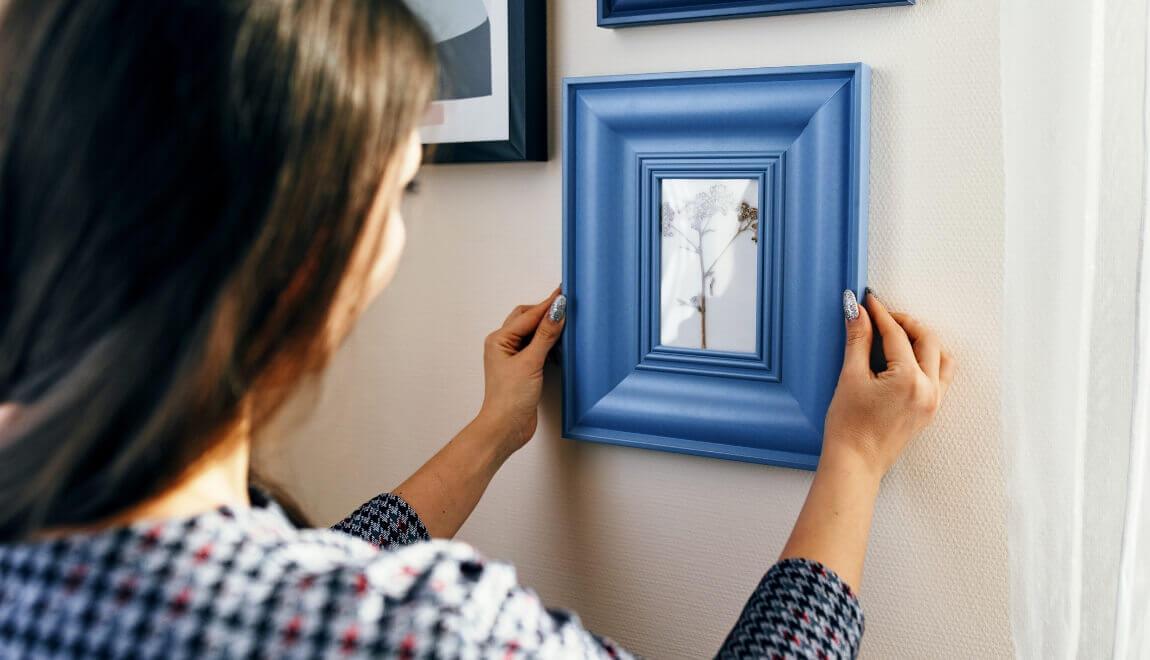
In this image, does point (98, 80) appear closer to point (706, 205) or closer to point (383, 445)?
point (706, 205)

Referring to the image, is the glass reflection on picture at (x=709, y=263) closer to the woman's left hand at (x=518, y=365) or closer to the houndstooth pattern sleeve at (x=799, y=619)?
the woman's left hand at (x=518, y=365)

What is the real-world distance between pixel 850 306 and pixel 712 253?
0.15 metres

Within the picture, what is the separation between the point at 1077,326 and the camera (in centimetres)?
72

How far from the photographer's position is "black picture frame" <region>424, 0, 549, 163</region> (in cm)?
103

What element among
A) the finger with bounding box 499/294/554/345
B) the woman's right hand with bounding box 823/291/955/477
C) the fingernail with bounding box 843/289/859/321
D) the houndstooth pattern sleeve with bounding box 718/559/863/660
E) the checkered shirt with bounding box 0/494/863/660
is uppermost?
the fingernail with bounding box 843/289/859/321

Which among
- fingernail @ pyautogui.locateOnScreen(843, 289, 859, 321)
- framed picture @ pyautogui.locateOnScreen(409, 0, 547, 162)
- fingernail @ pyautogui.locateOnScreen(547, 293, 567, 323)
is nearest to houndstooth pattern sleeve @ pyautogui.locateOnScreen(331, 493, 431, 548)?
fingernail @ pyautogui.locateOnScreen(547, 293, 567, 323)

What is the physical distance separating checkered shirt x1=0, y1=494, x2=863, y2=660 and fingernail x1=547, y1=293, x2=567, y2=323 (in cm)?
47

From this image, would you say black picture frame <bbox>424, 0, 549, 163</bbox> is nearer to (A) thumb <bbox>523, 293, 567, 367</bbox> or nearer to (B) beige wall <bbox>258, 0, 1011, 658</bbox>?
(B) beige wall <bbox>258, 0, 1011, 658</bbox>

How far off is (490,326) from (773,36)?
444 millimetres

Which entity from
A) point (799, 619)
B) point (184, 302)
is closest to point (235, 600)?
point (184, 302)

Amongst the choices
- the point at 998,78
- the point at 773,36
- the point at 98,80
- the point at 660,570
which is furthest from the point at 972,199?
the point at 98,80

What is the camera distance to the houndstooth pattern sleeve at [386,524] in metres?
0.98

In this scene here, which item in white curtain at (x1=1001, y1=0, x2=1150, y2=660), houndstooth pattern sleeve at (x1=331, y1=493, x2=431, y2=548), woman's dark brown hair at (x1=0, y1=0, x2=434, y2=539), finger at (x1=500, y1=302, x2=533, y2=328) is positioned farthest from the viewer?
finger at (x1=500, y1=302, x2=533, y2=328)

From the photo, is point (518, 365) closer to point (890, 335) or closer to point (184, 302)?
point (890, 335)
